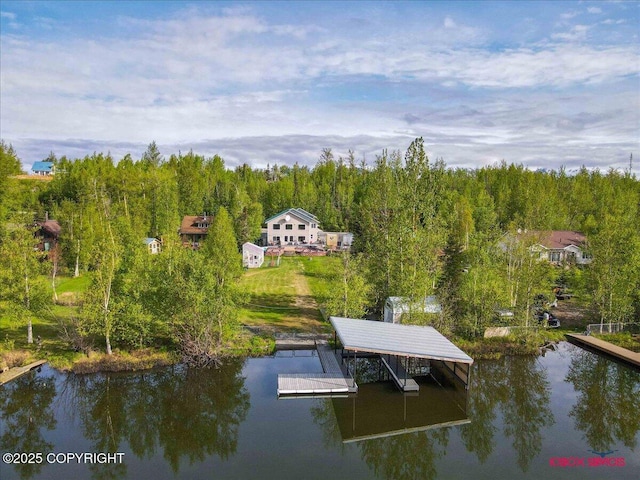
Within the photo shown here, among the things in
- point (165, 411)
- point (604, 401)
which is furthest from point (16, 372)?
point (604, 401)

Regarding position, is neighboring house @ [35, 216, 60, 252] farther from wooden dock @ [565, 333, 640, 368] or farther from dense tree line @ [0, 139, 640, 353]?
wooden dock @ [565, 333, 640, 368]

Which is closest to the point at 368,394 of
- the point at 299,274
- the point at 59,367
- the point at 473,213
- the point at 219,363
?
the point at 219,363

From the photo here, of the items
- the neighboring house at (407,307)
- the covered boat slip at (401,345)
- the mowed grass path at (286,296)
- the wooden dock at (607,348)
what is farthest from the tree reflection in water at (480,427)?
the mowed grass path at (286,296)

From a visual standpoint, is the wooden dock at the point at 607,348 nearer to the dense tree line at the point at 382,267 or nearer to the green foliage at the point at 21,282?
the dense tree line at the point at 382,267

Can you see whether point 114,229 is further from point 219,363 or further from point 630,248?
point 630,248
